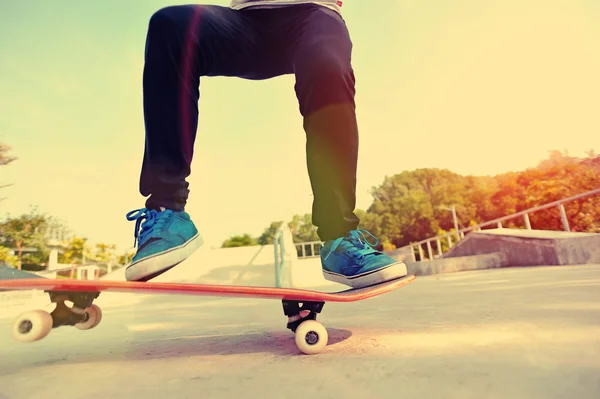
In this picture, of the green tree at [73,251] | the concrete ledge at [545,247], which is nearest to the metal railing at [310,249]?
the concrete ledge at [545,247]

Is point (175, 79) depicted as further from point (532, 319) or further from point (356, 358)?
point (532, 319)

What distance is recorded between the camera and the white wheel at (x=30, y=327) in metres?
0.75

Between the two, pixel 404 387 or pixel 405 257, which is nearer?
pixel 404 387

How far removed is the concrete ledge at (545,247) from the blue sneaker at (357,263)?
3.75m

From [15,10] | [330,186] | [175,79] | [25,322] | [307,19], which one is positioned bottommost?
[25,322]

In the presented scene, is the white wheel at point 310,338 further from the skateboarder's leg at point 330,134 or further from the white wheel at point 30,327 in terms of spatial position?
the white wheel at point 30,327

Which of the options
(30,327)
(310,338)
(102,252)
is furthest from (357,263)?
(102,252)

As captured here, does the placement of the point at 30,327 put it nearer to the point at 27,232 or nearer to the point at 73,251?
the point at 27,232

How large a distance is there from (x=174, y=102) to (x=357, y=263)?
684mm

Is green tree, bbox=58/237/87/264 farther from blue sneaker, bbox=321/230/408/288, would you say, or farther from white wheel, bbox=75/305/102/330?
blue sneaker, bbox=321/230/408/288

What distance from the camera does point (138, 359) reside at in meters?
0.71

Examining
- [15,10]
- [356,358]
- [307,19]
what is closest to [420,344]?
[356,358]

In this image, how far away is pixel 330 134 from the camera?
0.97m

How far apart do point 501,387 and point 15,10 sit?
4.47m
